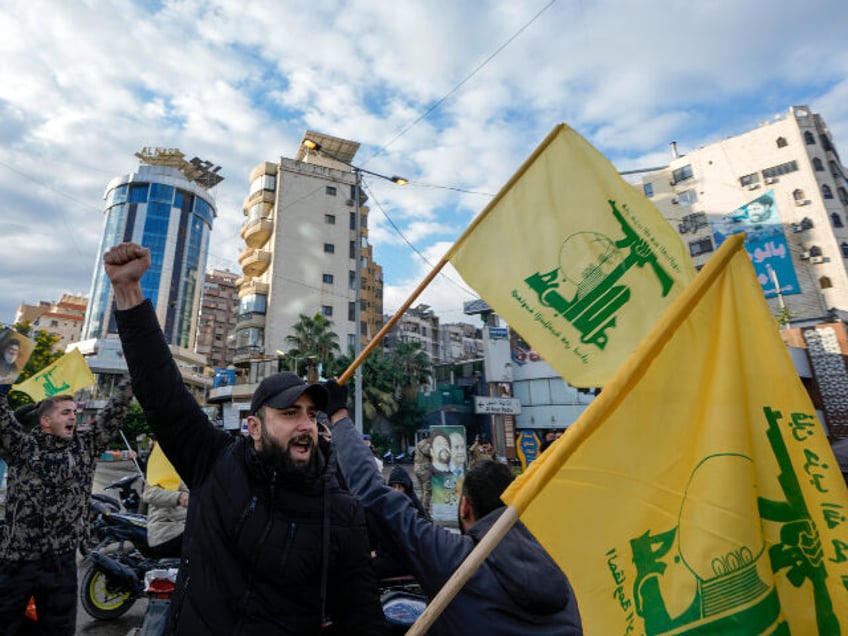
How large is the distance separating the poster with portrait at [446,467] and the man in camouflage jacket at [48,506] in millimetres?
8249

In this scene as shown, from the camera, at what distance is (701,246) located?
47.4 m

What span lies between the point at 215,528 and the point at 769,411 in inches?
86.0

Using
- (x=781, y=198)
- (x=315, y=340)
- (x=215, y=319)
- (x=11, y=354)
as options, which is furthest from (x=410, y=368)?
(x=215, y=319)

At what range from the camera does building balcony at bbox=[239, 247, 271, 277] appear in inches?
1864

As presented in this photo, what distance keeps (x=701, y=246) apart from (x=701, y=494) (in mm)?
54077

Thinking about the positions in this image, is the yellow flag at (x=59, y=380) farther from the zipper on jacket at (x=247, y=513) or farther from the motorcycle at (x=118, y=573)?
the zipper on jacket at (x=247, y=513)

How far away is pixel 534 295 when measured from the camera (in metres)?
3.58

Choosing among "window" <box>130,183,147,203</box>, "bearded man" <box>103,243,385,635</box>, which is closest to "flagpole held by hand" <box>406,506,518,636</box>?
"bearded man" <box>103,243,385,635</box>

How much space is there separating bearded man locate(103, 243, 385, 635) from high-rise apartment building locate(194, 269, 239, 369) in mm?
101982

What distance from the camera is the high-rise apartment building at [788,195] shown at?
136 ft

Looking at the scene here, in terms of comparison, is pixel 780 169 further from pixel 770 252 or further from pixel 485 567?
pixel 485 567

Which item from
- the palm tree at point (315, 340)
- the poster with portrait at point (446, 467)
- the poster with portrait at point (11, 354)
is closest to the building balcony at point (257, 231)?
the palm tree at point (315, 340)

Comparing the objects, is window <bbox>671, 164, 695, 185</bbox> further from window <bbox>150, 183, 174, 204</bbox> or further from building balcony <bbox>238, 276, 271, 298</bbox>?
window <bbox>150, 183, 174, 204</bbox>

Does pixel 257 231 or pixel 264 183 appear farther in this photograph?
pixel 264 183
